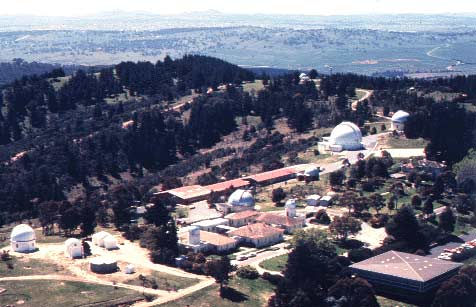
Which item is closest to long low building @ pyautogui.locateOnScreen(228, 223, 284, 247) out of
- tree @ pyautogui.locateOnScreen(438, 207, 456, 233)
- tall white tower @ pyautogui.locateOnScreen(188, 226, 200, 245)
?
tall white tower @ pyautogui.locateOnScreen(188, 226, 200, 245)

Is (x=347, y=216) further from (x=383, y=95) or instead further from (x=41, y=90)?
(x=41, y=90)

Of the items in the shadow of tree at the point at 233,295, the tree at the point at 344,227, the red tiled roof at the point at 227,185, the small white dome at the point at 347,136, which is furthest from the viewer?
the small white dome at the point at 347,136

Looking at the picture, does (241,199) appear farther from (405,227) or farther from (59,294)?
(59,294)

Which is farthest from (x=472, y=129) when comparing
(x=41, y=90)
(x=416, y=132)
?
(x=41, y=90)

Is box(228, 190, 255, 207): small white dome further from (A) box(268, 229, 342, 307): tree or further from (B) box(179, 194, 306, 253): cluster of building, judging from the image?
(A) box(268, 229, 342, 307): tree

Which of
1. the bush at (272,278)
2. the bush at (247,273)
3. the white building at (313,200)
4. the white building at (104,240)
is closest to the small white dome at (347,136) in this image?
the white building at (313,200)

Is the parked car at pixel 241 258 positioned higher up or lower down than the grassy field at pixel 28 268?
lower down

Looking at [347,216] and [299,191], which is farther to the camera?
[299,191]

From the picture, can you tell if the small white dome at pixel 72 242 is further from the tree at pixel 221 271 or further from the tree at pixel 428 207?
the tree at pixel 428 207
